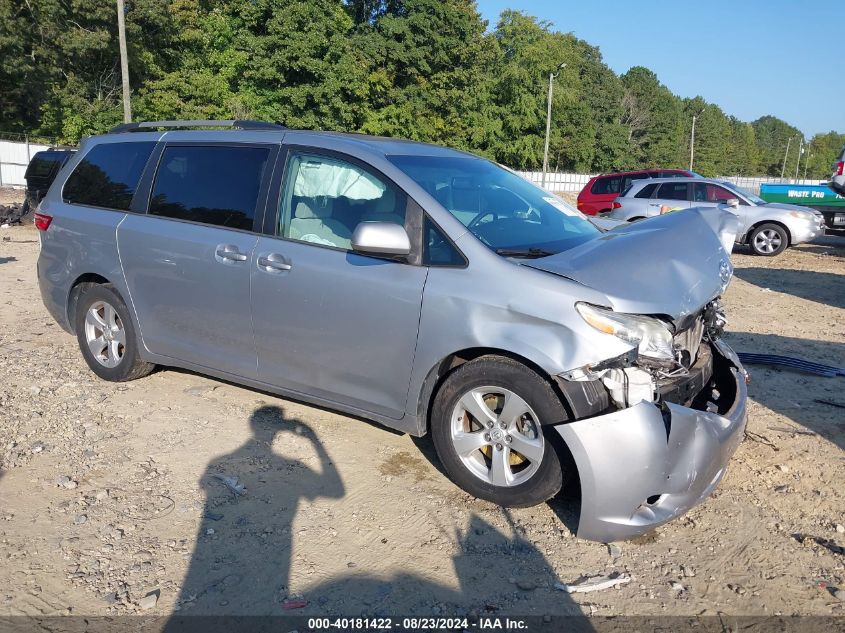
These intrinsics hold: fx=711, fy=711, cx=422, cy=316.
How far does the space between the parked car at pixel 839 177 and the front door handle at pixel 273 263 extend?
422 inches

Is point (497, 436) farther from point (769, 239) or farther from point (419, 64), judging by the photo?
point (419, 64)

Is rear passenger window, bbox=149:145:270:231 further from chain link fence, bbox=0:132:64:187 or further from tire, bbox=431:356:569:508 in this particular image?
chain link fence, bbox=0:132:64:187

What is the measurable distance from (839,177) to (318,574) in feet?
39.0

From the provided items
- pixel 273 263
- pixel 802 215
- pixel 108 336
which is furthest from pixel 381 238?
pixel 802 215

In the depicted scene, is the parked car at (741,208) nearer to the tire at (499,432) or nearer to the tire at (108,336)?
the tire at (108,336)

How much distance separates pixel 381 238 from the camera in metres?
3.72

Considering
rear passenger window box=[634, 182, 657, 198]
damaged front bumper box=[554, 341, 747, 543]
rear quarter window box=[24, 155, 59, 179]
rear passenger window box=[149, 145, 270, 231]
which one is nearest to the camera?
damaged front bumper box=[554, 341, 747, 543]

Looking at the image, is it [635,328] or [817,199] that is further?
[817,199]

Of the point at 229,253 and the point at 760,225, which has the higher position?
the point at 229,253

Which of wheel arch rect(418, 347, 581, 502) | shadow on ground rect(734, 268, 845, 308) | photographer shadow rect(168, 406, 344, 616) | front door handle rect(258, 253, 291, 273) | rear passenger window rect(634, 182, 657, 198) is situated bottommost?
photographer shadow rect(168, 406, 344, 616)

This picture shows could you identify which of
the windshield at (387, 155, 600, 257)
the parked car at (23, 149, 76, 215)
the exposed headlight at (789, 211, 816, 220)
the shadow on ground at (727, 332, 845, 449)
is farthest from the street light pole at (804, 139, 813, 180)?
the windshield at (387, 155, 600, 257)

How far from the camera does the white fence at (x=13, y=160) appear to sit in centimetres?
3356

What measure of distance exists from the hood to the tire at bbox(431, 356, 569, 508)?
1.81 feet

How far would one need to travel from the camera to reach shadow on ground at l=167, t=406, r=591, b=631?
9.61 ft
